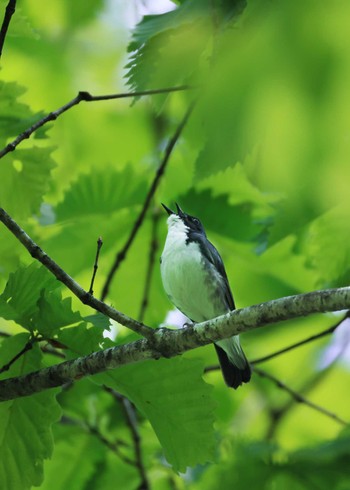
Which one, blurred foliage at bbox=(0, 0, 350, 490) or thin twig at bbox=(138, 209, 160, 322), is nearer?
blurred foliage at bbox=(0, 0, 350, 490)

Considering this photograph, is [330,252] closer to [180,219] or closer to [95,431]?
[180,219]

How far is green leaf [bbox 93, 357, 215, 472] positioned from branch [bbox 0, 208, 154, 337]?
0.20 metres

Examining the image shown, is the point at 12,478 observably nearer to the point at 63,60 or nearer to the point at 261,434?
the point at 261,434

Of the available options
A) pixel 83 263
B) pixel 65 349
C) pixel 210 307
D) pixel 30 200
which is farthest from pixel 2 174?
pixel 210 307

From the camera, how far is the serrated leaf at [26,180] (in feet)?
9.12

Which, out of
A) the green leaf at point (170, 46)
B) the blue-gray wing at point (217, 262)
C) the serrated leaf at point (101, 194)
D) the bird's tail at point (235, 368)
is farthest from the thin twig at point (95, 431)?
the green leaf at point (170, 46)

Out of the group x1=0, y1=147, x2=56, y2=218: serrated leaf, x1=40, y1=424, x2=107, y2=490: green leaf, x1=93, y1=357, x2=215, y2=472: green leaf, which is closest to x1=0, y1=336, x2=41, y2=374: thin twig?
x1=93, y1=357, x2=215, y2=472: green leaf

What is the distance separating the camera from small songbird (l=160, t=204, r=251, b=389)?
3.90 meters

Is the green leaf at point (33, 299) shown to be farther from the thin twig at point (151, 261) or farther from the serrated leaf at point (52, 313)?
the thin twig at point (151, 261)

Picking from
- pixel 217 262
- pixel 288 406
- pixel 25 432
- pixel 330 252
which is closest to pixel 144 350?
pixel 25 432

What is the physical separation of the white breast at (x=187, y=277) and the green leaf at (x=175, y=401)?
1518 mm

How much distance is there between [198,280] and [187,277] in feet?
0.27

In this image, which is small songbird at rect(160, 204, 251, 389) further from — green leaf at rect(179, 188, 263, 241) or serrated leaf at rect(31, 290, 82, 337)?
serrated leaf at rect(31, 290, 82, 337)

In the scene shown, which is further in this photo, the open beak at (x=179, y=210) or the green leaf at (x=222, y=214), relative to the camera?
the open beak at (x=179, y=210)
